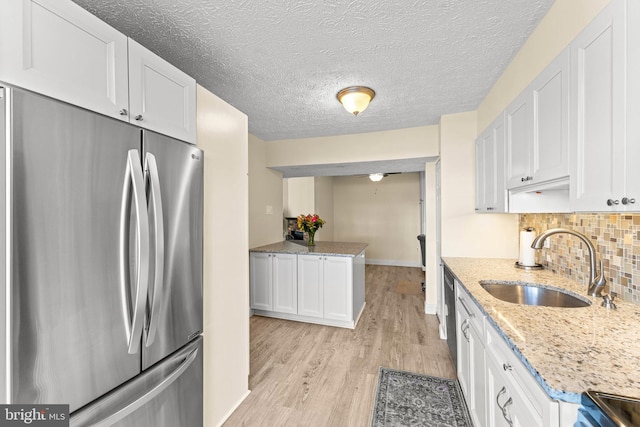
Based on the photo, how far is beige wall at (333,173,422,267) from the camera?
23.7 ft

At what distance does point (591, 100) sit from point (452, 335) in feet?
6.48

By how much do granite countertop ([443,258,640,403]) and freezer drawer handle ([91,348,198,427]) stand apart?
1.51 metres

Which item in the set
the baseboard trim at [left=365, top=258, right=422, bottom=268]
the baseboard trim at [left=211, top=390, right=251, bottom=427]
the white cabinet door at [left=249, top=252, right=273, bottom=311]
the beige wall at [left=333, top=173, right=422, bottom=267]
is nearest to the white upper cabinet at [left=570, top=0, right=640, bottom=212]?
the baseboard trim at [left=211, top=390, right=251, bottom=427]

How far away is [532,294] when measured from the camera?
5.99 feet

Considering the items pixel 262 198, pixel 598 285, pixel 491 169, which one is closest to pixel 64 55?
pixel 598 285

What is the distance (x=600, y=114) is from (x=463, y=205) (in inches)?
78.7

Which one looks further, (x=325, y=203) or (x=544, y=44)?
(x=325, y=203)

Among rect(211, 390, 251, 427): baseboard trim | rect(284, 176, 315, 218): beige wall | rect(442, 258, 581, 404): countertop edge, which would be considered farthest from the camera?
rect(284, 176, 315, 218): beige wall

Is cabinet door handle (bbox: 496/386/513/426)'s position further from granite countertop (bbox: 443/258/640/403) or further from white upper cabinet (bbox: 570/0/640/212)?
white upper cabinet (bbox: 570/0/640/212)

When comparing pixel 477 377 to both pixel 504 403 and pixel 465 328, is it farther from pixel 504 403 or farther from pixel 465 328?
pixel 504 403

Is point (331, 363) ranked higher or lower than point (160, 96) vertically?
lower

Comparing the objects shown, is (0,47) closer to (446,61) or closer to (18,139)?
(18,139)

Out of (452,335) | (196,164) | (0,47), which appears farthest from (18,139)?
(452,335)

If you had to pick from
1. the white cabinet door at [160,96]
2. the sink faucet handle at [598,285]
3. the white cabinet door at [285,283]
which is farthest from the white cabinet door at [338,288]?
the white cabinet door at [160,96]
